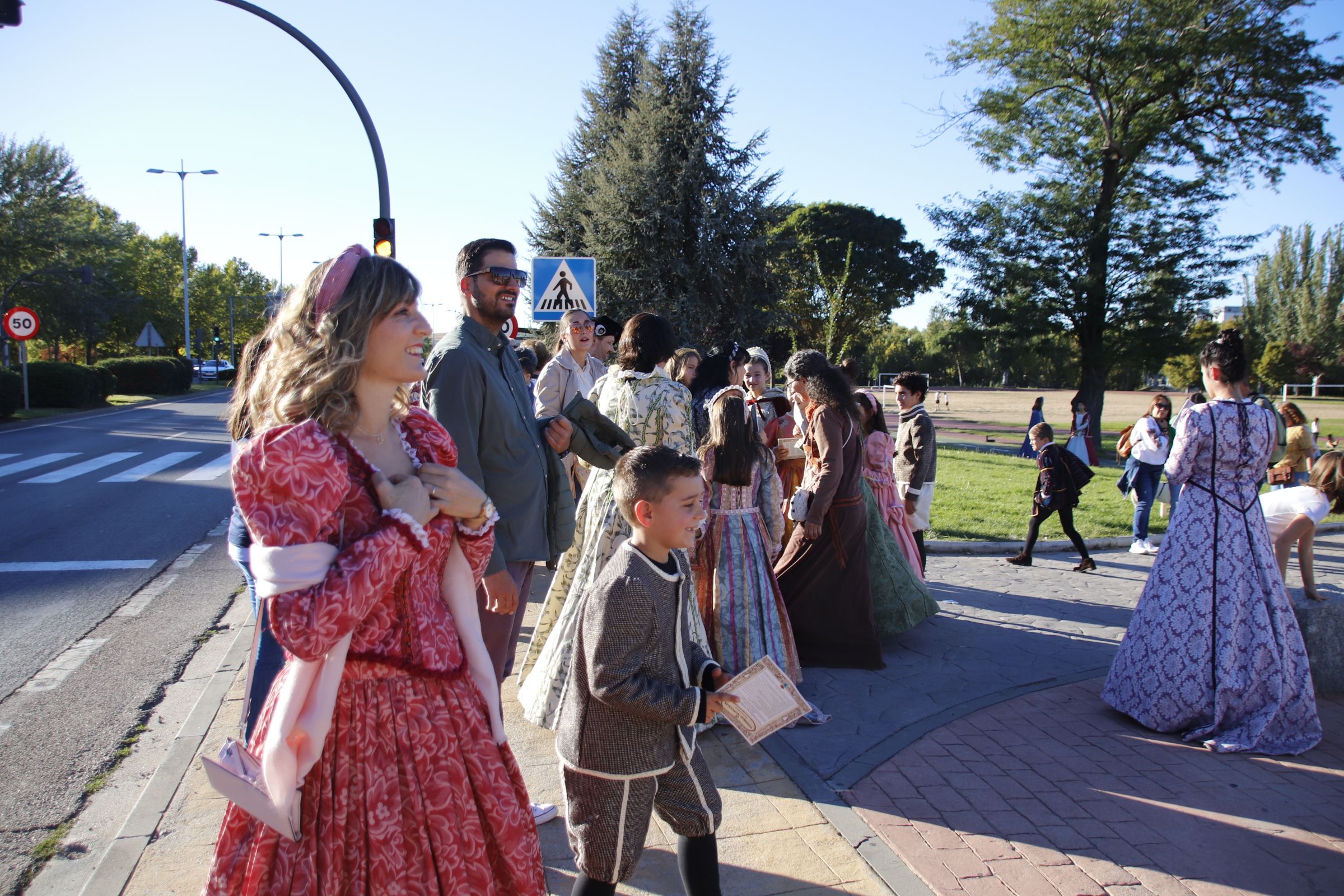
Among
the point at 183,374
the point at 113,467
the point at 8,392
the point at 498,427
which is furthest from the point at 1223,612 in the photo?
the point at 183,374

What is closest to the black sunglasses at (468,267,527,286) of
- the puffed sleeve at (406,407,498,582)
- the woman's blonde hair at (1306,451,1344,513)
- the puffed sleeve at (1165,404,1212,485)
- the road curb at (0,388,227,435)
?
the puffed sleeve at (406,407,498,582)

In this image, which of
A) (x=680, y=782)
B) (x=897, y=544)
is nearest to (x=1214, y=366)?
(x=897, y=544)

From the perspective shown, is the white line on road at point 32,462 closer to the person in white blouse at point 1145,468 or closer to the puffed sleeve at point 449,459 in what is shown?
the puffed sleeve at point 449,459

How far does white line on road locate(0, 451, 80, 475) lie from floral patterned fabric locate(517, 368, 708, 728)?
13.2m

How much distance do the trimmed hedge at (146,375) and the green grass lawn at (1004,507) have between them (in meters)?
33.9

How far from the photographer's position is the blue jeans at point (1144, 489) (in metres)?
9.66

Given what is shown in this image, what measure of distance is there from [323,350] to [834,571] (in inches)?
158

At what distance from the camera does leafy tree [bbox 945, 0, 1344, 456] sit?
23250mm

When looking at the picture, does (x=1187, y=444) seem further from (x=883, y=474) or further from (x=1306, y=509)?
A: (x=883, y=474)

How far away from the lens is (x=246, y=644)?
19.3ft

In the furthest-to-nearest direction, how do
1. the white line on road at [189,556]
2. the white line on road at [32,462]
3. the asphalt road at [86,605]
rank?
the white line on road at [32,462]
the white line on road at [189,556]
the asphalt road at [86,605]

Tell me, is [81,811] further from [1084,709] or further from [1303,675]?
[1303,675]

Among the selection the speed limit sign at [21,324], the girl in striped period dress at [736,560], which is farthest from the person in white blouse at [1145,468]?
the speed limit sign at [21,324]

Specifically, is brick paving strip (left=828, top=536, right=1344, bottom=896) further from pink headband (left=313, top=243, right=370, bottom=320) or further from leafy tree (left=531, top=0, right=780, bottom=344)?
leafy tree (left=531, top=0, right=780, bottom=344)
